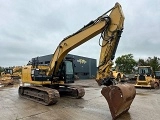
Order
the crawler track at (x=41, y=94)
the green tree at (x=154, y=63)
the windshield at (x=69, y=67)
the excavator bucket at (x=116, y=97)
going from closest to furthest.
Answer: the excavator bucket at (x=116, y=97) < the crawler track at (x=41, y=94) < the windshield at (x=69, y=67) < the green tree at (x=154, y=63)

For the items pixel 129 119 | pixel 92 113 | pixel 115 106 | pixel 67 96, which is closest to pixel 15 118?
pixel 92 113

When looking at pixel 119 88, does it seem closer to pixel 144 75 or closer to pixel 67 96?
pixel 67 96

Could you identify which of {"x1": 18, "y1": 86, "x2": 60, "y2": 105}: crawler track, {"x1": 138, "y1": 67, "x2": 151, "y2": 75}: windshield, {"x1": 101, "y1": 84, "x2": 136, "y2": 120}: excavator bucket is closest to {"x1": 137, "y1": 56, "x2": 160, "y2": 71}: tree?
{"x1": 138, "y1": 67, "x2": 151, "y2": 75}: windshield

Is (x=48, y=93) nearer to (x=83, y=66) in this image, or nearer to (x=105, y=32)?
(x=105, y=32)

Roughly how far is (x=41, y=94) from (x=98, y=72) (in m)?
3.62

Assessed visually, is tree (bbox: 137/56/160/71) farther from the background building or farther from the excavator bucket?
the excavator bucket

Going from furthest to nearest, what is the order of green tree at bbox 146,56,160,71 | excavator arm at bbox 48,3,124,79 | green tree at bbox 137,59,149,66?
green tree at bbox 137,59,149,66, green tree at bbox 146,56,160,71, excavator arm at bbox 48,3,124,79

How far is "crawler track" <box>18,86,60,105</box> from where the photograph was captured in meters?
9.44

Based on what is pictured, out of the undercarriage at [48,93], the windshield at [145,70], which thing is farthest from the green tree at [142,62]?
the undercarriage at [48,93]

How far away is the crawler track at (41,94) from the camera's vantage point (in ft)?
31.0

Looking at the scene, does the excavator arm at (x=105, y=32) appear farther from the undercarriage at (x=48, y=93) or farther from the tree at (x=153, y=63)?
the tree at (x=153, y=63)

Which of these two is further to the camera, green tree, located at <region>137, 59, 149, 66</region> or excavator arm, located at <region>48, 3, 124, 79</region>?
green tree, located at <region>137, 59, 149, 66</region>

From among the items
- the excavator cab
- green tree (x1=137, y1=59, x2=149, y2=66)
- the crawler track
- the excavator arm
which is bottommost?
the crawler track

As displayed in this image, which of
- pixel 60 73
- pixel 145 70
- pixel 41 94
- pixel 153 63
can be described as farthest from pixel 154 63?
pixel 41 94
